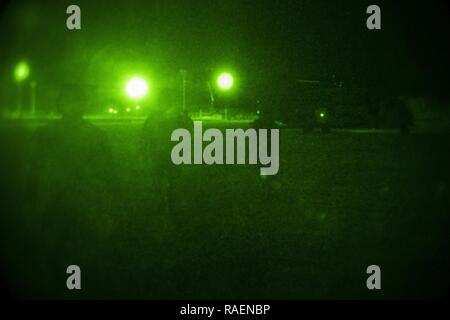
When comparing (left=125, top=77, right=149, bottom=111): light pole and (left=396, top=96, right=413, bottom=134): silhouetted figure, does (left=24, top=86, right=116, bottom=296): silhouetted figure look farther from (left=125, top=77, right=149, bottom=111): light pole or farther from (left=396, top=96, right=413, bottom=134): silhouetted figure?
(left=396, top=96, right=413, bottom=134): silhouetted figure

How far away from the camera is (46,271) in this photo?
414 cm

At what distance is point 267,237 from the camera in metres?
5.07

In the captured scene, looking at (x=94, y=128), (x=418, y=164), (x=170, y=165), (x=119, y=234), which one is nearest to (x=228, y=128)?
(x=170, y=165)

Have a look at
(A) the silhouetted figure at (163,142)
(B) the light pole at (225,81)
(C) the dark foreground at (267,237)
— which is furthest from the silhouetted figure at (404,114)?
(A) the silhouetted figure at (163,142)

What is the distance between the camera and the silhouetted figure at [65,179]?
4242 millimetres

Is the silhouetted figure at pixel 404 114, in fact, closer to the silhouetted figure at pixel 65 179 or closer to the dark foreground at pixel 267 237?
the dark foreground at pixel 267 237

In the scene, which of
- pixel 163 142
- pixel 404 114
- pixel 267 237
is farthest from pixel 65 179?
pixel 404 114

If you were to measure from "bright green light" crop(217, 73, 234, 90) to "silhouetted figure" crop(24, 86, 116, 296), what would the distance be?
964 mm

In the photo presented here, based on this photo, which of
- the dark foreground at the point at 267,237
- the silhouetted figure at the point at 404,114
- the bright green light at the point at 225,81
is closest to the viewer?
the dark foreground at the point at 267,237

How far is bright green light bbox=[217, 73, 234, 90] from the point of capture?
4645mm

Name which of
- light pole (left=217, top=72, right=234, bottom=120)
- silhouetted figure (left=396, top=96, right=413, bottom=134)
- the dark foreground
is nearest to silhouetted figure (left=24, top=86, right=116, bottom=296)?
the dark foreground

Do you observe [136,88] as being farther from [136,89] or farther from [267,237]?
[267,237]

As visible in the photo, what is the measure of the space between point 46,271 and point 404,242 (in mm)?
2584

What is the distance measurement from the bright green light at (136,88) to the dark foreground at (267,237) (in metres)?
0.38
